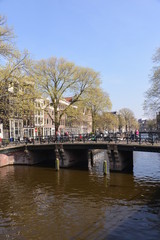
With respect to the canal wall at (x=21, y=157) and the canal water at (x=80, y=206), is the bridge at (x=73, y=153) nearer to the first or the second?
the canal wall at (x=21, y=157)

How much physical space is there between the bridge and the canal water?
2447 millimetres

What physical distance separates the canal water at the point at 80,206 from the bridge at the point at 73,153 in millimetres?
2447

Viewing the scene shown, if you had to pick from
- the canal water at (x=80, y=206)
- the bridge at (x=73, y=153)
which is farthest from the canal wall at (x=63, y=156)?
the canal water at (x=80, y=206)

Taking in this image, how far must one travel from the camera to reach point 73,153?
96.8 feet

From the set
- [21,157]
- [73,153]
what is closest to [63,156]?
[73,153]

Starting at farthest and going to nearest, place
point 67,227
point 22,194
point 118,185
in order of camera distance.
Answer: point 118,185, point 22,194, point 67,227

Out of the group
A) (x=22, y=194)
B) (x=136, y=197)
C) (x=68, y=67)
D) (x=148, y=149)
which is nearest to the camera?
(x=136, y=197)

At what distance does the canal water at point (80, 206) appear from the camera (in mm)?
10672

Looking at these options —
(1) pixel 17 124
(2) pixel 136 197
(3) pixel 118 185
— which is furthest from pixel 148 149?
(1) pixel 17 124

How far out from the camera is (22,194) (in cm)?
1670

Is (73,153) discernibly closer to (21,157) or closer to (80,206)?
(21,157)

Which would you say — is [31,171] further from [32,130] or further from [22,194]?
[32,130]

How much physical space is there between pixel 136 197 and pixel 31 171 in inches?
540

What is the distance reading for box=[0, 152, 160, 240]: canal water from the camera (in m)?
10.7
